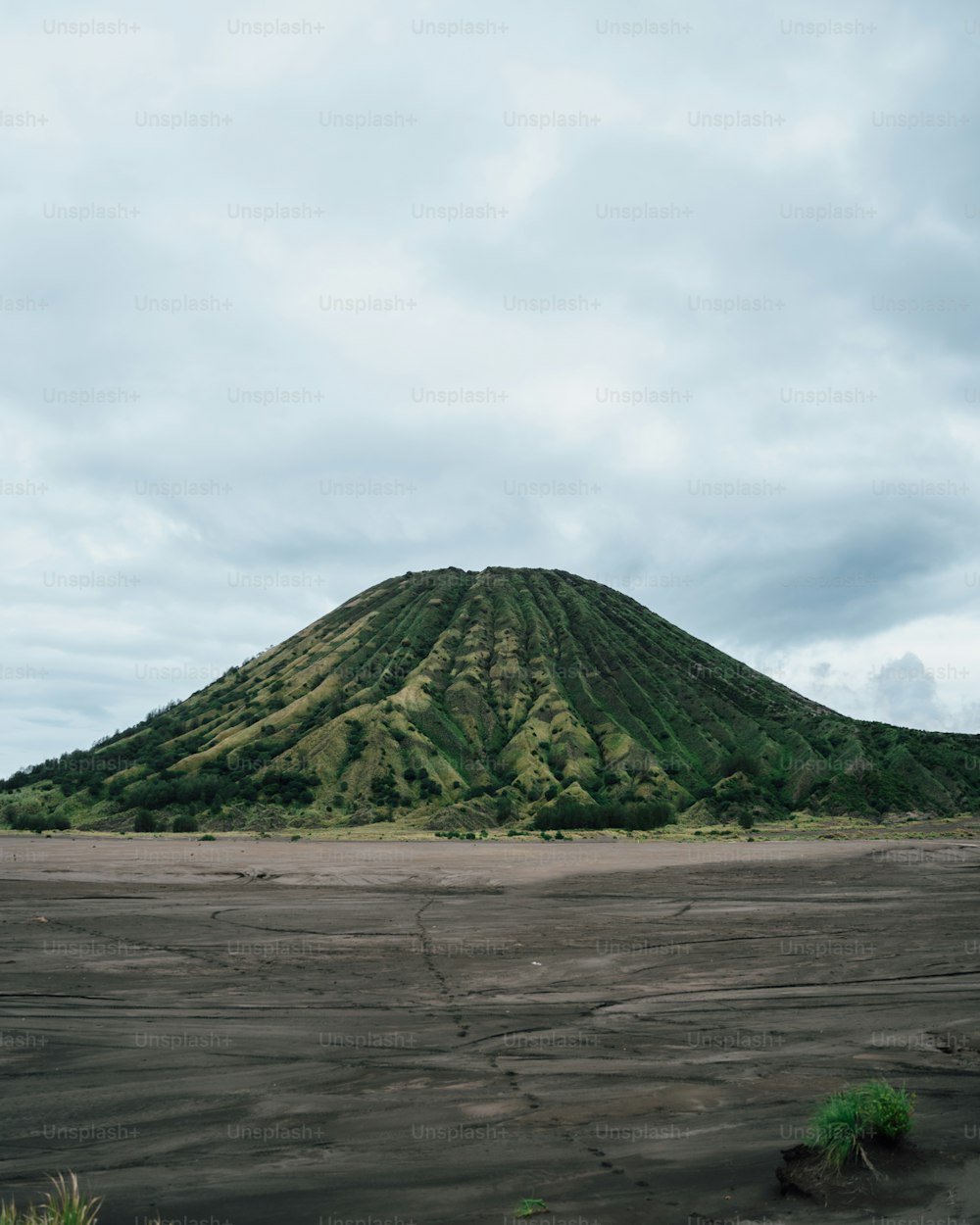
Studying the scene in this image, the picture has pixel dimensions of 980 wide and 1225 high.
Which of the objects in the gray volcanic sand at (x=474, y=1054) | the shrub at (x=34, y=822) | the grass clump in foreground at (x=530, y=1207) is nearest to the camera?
the grass clump in foreground at (x=530, y=1207)

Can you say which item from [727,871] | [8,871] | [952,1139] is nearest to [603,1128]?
[952,1139]

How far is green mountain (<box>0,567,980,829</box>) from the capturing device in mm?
97625

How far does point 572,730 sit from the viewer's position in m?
117

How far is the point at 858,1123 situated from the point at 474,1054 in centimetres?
513

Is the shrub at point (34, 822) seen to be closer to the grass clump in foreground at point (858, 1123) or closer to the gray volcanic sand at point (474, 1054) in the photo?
the gray volcanic sand at point (474, 1054)

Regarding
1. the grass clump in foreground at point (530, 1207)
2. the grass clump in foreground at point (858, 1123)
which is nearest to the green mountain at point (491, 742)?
the grass clump in foreground at point (858, 1123)

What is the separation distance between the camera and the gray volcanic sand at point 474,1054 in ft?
26.0

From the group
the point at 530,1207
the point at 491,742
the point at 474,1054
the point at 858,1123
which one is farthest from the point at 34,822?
the point at 858,1123

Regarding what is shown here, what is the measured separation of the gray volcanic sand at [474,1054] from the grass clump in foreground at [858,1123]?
0.38 meters

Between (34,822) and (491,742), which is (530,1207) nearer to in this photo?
(34,822)

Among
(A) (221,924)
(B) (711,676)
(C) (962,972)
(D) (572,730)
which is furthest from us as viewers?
(B) (711,676)

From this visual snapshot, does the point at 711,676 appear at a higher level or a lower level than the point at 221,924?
higher

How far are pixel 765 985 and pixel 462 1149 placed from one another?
9.00 metres

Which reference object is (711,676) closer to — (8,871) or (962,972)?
(8,871)
